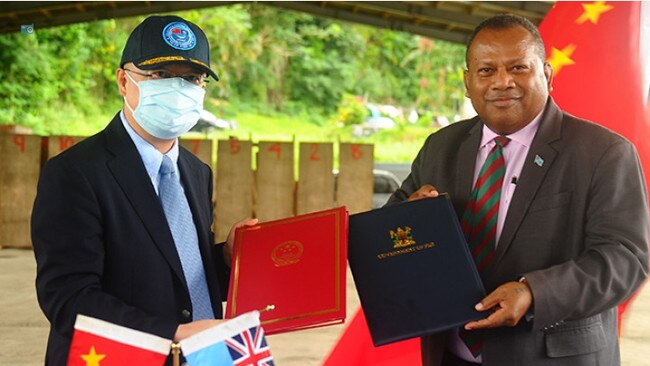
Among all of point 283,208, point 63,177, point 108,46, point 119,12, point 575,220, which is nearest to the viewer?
point 63,177

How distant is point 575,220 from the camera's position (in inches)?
88.4

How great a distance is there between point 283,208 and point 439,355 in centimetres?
877

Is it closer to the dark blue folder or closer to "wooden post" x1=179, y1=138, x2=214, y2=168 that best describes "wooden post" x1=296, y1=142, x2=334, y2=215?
"wooden post" x1=179, y1=138, x2=214, y2=168

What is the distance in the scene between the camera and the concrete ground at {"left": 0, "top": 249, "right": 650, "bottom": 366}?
6465 millimetres

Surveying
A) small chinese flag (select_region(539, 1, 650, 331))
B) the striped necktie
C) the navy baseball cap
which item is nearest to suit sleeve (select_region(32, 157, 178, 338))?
the navy baseball cap

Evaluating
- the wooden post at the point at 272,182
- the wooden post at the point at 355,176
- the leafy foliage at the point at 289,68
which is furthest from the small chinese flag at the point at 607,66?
the leafy foliage at the point at 289,68

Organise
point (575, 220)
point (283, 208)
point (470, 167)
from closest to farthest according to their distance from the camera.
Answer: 1. point (575, 220)
2. point (470, 167)
3. point (283, 208)

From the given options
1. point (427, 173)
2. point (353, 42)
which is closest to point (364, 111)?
point (353, 42)

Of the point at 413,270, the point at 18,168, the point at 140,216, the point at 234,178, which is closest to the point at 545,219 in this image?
the point at 413,270

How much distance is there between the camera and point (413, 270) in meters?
2.37

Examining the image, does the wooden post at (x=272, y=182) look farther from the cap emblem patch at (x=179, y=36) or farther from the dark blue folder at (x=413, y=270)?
the cap emblem patch at (x=179, y=36)

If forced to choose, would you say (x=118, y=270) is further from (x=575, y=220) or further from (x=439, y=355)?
(x=575, y=220)

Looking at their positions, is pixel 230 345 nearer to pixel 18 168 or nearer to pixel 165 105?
pixel 165 105

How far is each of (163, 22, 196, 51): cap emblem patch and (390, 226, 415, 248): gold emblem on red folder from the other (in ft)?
2.39
